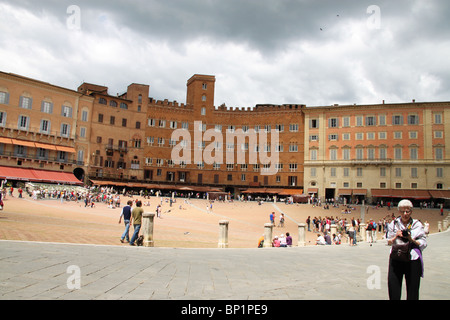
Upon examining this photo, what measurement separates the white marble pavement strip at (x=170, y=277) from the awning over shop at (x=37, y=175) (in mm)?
45723

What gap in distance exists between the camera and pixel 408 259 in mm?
4324

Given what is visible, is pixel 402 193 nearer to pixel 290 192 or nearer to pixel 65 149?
pixel 290 192

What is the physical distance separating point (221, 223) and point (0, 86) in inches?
1984

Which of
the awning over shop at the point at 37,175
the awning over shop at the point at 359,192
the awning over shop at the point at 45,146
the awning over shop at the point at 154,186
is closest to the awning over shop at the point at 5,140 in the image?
the awning over shop at the point at 45,146

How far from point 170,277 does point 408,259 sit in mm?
3844

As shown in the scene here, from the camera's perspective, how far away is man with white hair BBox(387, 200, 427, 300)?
4.31 metres

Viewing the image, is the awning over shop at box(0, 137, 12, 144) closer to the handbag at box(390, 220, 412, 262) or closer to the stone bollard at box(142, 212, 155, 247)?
the stone bollard at box(142, 212, 155, 247)

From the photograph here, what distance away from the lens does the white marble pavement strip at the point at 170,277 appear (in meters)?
Result: 5.04

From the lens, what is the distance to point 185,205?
1699 inches

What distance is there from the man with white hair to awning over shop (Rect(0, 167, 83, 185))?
5222 cm

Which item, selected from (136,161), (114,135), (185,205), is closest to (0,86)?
(114,135)

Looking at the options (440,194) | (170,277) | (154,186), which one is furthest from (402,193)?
(170,277)

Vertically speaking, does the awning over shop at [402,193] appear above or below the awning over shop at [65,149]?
below

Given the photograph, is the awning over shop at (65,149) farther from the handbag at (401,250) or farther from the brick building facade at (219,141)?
the handbag at (401,250)
